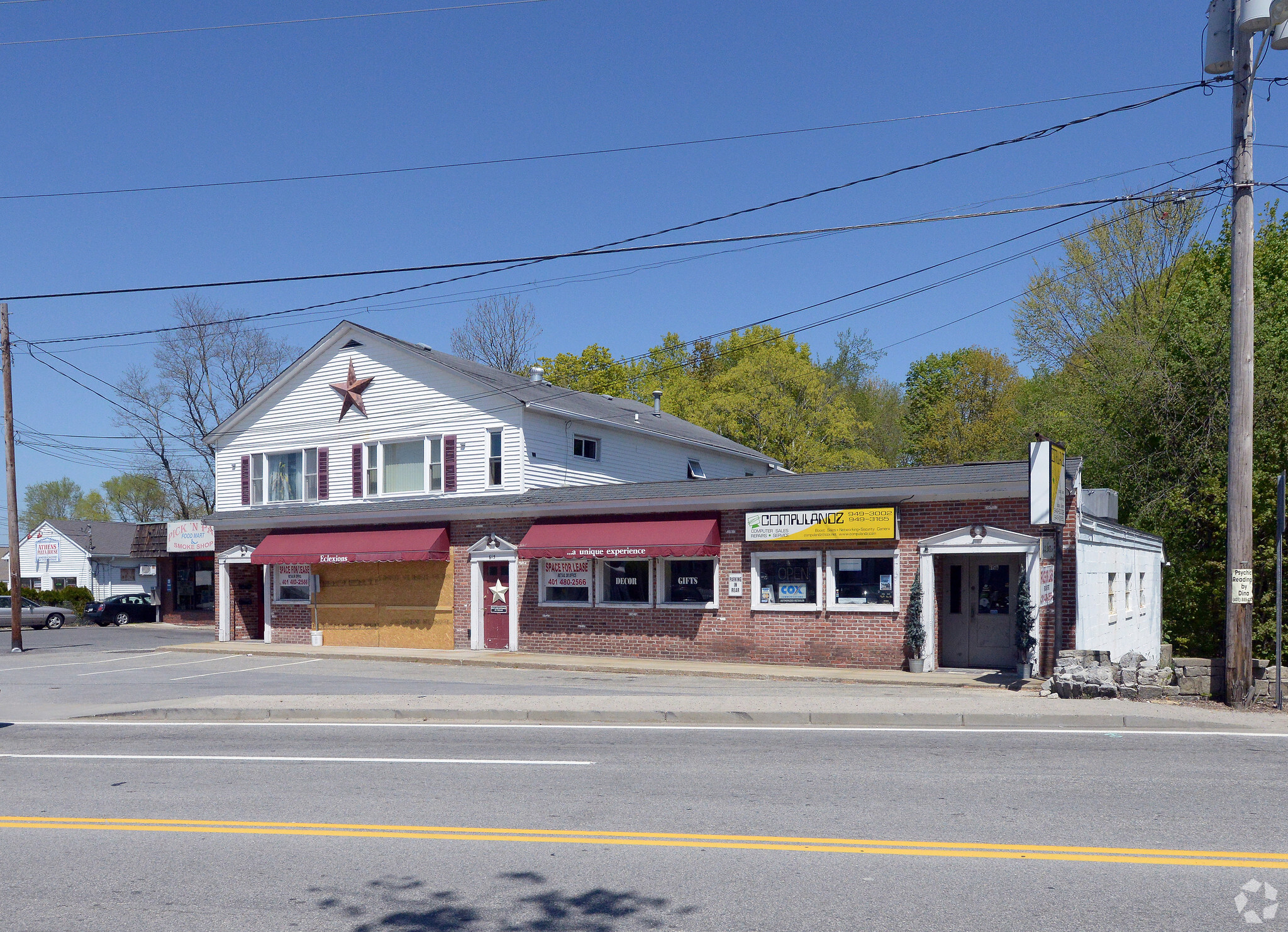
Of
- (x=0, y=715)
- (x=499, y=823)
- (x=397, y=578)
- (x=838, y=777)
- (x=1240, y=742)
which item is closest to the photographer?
(x=499, y=823)

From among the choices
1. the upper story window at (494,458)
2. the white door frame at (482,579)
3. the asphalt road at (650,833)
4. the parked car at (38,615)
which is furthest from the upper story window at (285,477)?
the asphalt road at (650,833)

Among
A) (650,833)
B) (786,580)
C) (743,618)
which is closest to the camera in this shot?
(650,833)

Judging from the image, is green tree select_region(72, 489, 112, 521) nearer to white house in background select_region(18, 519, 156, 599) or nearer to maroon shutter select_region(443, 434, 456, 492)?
white house in background select_region(18, 519, 156, 599)

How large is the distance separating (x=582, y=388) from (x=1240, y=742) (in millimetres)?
46892

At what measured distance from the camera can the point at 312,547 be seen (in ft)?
94.5

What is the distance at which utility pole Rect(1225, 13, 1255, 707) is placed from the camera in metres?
14.4

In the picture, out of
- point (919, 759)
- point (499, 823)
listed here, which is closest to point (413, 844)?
point (499, 823)

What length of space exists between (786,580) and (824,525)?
5.24 ft

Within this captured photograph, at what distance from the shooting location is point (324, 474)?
31.9 metres

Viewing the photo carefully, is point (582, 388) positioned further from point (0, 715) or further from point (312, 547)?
point (0, 715)

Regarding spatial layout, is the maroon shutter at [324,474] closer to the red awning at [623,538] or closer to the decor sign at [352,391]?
the decor sign at [352,391]

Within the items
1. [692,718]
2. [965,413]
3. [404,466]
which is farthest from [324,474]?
[965,413]

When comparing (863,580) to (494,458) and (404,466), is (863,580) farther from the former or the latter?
(404,466)

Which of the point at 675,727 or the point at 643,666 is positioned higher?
the point at 675,727
